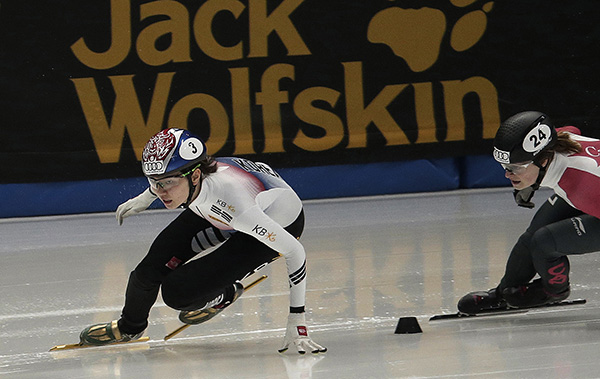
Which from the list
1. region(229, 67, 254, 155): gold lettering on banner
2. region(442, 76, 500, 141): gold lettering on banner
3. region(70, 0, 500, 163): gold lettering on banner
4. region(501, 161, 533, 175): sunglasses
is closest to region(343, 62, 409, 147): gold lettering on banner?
region(70, 0, 500, 163): gold lettering on banner

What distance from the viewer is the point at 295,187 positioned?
290 inches

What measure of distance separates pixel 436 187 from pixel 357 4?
1.67 m

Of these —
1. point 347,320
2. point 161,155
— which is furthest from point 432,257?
point 161,155

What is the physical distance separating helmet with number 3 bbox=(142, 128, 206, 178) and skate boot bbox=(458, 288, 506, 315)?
4.24 ft

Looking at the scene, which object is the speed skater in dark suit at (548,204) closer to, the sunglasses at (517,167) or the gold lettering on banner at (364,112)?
the sunglasses at (517,167)

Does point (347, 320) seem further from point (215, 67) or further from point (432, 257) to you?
point (215, 67)

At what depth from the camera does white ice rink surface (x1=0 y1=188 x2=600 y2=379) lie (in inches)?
117

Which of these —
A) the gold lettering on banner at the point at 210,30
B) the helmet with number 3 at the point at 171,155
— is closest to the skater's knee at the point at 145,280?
the helmet with number 3 at the point at 171,155

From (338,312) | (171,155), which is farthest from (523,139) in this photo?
(171,155)

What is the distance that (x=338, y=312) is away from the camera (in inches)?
149

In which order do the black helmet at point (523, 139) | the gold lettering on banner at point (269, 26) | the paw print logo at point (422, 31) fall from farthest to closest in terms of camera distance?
the paw print logo at point (422, 31) → the gold lettering on banner at point (269, 26) → the black helmet at point (523, 139)

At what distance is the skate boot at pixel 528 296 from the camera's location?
3588 millimetres

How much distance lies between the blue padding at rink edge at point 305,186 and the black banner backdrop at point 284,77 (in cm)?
9

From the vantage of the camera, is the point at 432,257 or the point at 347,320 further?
the point at 432,257
